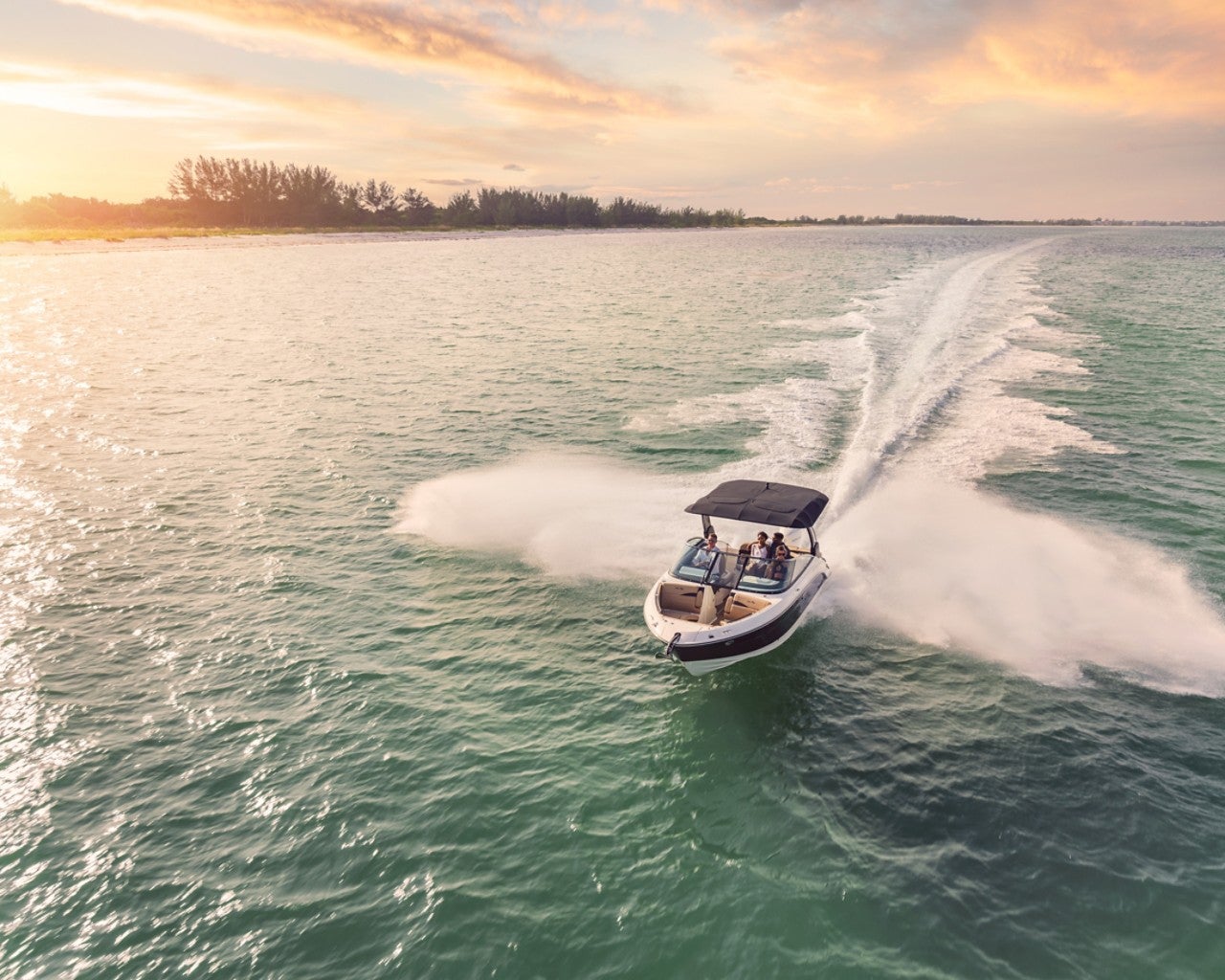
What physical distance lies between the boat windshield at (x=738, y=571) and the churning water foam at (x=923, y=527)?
9.84ft

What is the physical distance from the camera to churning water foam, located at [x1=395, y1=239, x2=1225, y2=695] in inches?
836

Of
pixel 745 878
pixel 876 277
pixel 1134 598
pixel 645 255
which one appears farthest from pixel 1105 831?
pixel 645 255

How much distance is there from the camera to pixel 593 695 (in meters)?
19.1

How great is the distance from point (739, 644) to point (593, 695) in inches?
162

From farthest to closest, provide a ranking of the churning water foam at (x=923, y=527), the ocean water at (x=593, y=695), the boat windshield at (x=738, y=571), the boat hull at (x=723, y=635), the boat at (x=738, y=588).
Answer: the churning water foam at (x=923, y=527) < the boat windshield at (x=738, y=571) < the boat at (x=738, y=588) < the boat hull at (x=723, y=635) < the ocean water at (x=593, y=695)

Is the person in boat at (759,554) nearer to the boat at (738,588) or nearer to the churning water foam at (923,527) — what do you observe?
the boat at (738,588)

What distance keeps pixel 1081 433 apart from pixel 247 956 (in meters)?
42.1

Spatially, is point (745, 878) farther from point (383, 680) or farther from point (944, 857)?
point (383, 680)

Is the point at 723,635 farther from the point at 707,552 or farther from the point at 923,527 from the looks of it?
the point at 923,527

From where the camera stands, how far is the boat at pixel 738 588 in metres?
18.8

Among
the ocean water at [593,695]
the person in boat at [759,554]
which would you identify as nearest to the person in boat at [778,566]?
the person in boat at [759,554]

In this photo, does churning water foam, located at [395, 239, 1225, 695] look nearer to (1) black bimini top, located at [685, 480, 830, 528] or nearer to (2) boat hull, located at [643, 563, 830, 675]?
(1) black bimini top, located at [685, 480, 830, 528]

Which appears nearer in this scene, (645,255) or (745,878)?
(745,878)

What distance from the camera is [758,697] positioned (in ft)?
62.6
